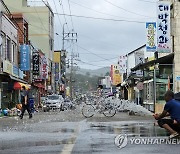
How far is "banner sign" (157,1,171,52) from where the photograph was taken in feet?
96.4

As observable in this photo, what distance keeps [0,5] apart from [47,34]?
45888 mm

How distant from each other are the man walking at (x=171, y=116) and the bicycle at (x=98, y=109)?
14.3m

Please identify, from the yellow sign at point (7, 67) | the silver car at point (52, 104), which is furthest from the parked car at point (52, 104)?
the yellow sign at point (7, 67)

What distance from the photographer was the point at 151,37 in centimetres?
3238

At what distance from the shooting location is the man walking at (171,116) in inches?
463

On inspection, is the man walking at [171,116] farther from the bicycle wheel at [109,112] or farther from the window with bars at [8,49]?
the window with bars at [8,49]

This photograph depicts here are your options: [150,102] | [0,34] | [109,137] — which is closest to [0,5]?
[0,34]

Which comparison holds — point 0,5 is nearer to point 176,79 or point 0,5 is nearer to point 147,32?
point 147,32

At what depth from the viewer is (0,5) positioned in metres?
36.7

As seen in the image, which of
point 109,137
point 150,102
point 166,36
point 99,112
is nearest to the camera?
point 109,137

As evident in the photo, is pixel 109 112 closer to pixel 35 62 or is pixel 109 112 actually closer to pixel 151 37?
pixel 151 37

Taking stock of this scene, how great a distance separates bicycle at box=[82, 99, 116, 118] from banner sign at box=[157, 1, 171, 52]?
208 inches

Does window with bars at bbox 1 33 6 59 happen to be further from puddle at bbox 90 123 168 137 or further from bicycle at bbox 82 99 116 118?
puddle at bbox 90 123 168 137

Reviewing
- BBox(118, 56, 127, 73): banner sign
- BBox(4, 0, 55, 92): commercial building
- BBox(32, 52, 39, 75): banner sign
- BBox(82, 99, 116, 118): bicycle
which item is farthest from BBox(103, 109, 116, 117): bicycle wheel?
BBox(4, 0, 55, 92): commercial building
